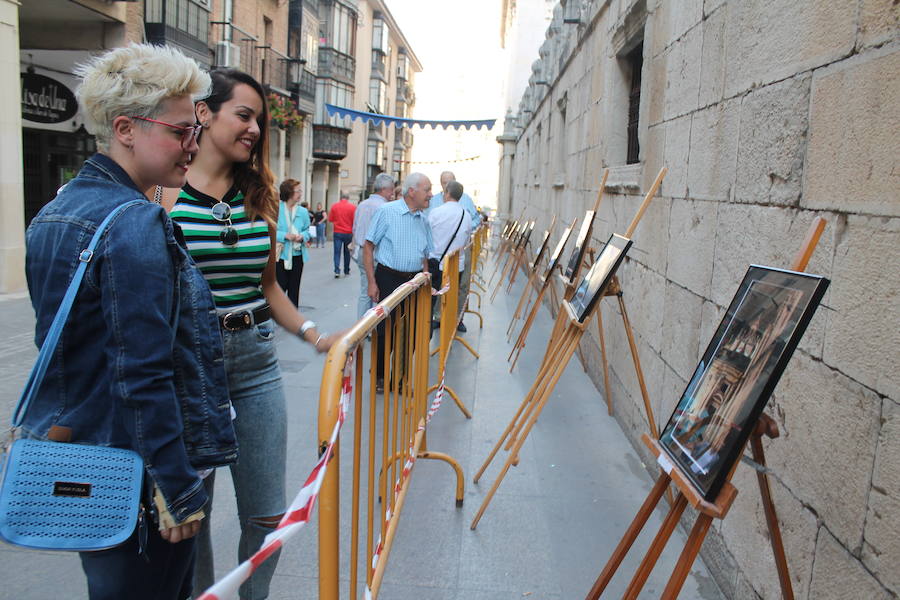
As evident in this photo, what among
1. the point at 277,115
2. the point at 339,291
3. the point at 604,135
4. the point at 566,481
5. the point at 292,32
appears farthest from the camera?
the point at 292,32

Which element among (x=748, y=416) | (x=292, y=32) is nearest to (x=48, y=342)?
(x=748, y=416)

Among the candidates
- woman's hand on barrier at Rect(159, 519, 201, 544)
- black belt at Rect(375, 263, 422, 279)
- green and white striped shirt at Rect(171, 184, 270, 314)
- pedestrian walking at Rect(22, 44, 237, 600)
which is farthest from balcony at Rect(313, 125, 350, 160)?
woman's hand on barrier at Rect(159, 519, 201, 544)

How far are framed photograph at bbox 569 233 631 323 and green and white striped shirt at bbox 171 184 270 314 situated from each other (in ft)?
5.75

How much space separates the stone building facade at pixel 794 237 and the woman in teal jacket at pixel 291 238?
187 inches

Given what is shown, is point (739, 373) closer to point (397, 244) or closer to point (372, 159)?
point (397, 244)

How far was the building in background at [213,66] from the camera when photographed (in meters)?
10.4

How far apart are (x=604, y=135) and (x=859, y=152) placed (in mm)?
5149

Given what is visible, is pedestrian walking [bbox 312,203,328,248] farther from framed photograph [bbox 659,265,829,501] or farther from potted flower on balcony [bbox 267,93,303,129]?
framed photograph [bbox 659,265,829,501]

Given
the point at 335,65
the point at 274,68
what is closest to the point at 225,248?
the point at 274,68

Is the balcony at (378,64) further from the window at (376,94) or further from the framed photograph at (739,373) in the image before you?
the framed photograph at (739,373)

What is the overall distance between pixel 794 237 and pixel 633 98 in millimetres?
4577

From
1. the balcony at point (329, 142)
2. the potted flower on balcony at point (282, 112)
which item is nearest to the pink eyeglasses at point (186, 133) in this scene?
the potted flower on balcony at point (282, 112)

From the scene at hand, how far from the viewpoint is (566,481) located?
442 cm

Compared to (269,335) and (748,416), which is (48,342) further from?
(748,416)
